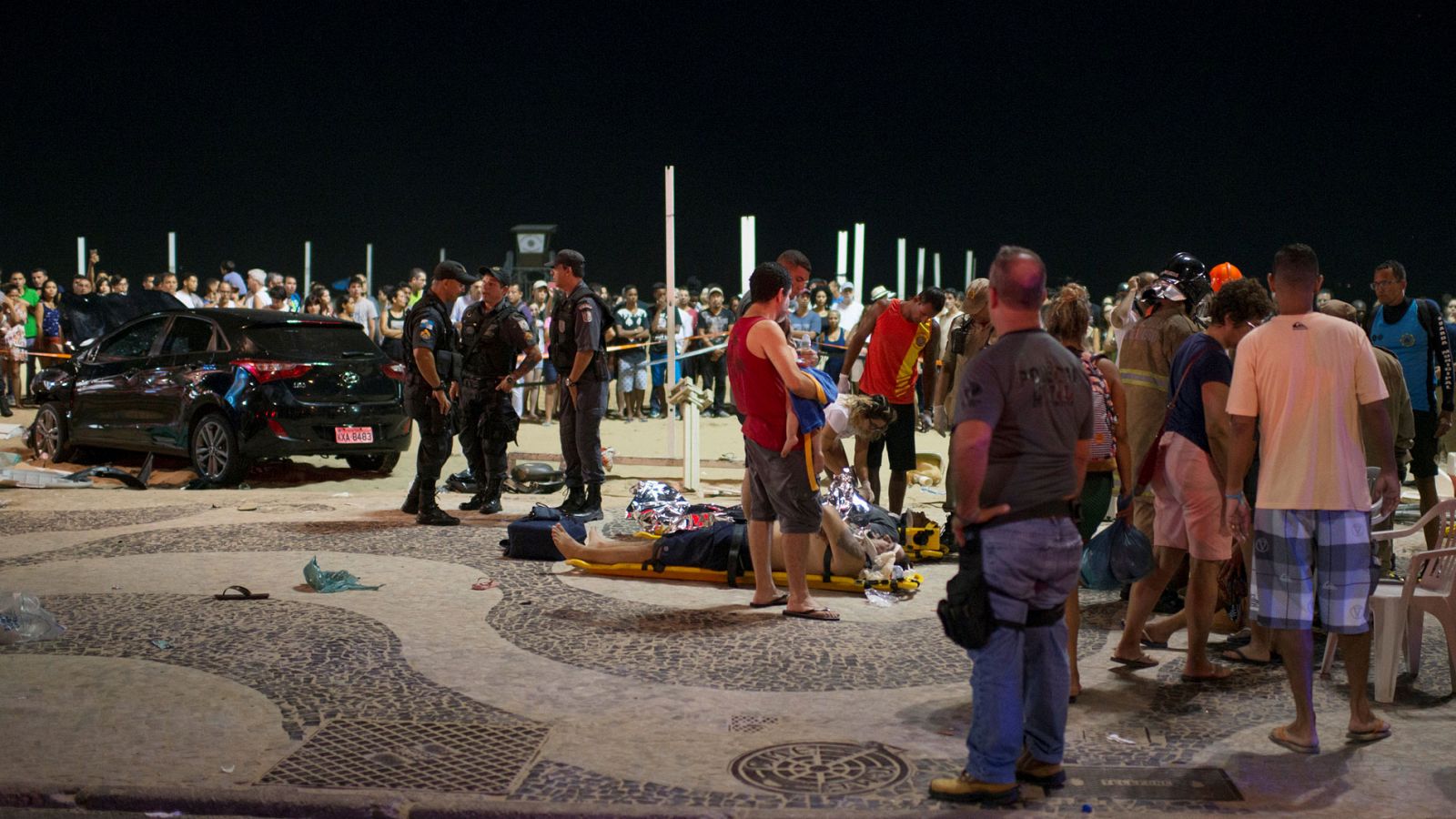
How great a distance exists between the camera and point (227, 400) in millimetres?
11648

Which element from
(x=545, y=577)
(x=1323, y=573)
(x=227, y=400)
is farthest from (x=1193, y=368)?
(x=227, y=400)

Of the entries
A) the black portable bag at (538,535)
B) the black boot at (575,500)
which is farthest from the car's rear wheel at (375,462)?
the black portable bag at (538,535)

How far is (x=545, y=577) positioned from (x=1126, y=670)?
3.64 m

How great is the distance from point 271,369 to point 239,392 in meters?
0.35

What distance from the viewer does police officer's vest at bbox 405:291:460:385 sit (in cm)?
992

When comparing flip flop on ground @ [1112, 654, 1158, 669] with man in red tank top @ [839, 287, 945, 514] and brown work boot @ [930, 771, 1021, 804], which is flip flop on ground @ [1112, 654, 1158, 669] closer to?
brown work boot @ [930, 771, 1021, 804]

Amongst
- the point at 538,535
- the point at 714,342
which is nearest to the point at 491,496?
the point at 538,535

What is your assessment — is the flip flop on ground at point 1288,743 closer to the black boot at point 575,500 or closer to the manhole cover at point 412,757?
the manhole cover at point 412,757

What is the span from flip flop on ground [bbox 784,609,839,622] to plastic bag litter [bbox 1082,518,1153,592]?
1.47 m

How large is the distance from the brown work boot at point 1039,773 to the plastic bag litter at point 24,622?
4.78 metres

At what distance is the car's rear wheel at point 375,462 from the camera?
1323 centimetres

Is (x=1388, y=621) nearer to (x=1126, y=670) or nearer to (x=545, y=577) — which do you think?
(x=1126, y=670)

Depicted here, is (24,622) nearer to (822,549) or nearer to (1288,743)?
(822,549)

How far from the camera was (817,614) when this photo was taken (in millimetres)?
Answer: 6887
